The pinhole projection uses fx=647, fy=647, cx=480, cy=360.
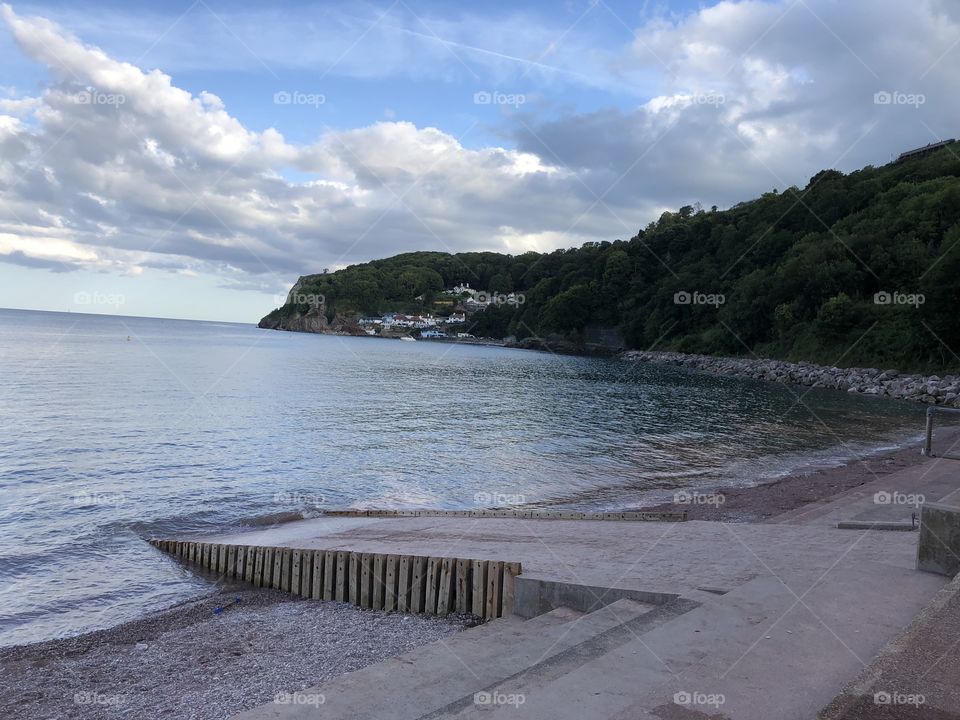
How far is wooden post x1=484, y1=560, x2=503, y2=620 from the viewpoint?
874cm

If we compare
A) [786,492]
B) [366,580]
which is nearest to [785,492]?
[786,492]

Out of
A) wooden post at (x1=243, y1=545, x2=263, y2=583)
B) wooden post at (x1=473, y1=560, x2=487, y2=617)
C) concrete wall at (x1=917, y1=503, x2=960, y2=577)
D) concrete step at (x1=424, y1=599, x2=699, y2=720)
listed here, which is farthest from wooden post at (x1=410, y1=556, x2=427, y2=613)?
concrete wall at (x1=917, y1=503, x2=960, y2=577)

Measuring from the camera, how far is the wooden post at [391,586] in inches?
382

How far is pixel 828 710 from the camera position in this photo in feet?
12.9

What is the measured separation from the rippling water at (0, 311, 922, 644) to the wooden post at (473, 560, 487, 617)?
566 cm

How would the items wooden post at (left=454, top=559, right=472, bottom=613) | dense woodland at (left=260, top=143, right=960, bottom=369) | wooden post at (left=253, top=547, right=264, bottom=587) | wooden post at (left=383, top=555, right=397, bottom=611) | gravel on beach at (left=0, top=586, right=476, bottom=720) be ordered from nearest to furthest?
gravel on beach at (left=0, top=586, right=476, bottom=720), wooden post at (left=454, top=559, right=472, bottom=613), wooden post at (left=383, top=555, right=397, bottom=611), wooden post at (left=253, top=547, right=264, bottom=587), dense woodland at (left=260, top=143, right=960, bottom=369)

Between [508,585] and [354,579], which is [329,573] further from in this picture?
[508,585]

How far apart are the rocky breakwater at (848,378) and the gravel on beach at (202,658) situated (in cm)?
4761

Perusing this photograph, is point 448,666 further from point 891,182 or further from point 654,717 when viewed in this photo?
point 891,182

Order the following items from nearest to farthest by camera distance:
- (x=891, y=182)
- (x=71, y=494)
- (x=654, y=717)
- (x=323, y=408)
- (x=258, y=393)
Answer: (x=654, y=717) < (x=71, y=494) < (x=323, y=408) < (x=258, y=393) < (x=891, y=182)

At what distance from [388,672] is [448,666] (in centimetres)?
62

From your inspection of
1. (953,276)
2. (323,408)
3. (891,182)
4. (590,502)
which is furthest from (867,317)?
(590,502)

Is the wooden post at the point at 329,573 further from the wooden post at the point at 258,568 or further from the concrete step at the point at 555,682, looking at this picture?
the concrete step at the point at 555,682

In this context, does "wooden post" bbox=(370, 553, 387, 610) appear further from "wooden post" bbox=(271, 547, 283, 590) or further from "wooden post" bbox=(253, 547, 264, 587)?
"wooden post" bbox=(253, 547, 264, 587)
